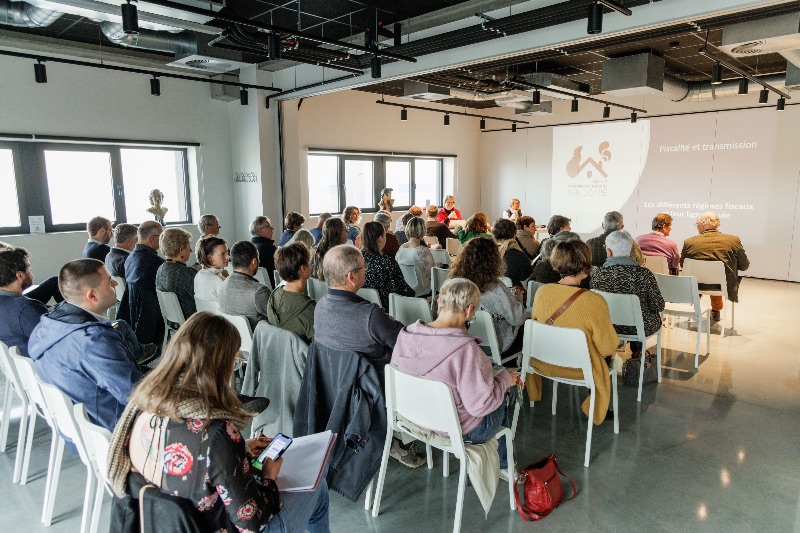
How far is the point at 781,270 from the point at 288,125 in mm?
8869

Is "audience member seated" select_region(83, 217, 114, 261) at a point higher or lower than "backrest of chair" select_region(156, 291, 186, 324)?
higher

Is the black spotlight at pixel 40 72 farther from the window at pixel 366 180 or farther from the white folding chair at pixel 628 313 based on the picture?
the white folding chair at pixel 628 313

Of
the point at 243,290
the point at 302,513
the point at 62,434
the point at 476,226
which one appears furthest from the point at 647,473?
the point at 476,226

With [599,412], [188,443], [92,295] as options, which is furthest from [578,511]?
[92,295]

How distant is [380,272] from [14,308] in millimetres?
2363

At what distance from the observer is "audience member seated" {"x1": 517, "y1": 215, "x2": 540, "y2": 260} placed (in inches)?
229

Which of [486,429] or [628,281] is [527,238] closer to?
[628,281]

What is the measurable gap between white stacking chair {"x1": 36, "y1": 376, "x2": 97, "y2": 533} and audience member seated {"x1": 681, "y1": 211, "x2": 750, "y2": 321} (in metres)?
5.76

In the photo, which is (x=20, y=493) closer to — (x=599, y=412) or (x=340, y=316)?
(x=340, y=316)

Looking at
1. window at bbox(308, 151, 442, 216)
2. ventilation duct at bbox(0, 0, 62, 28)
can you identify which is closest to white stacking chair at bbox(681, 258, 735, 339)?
window at bbox(308, 151, 442, 216)

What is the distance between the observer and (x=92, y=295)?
238 cm

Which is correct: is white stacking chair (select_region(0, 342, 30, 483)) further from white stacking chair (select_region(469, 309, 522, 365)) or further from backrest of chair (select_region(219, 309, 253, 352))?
white stacking chair (select_region(469, 309, 522, 365))

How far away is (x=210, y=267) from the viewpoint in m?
4.16

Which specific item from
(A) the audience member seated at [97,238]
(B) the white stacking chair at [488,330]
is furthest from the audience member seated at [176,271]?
(B) the white stacking chair at [488,330]
